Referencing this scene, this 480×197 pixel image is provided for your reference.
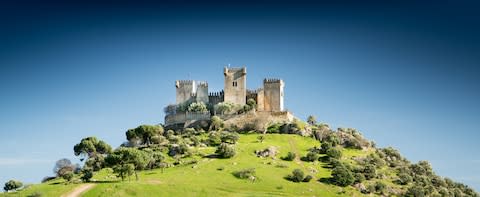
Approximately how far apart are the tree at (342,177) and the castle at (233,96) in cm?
5033

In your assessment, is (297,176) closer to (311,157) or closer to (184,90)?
(311,157)

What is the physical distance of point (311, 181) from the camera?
11919 centimetres

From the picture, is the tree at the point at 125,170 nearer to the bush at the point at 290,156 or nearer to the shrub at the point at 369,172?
the bush at the point at 290,156

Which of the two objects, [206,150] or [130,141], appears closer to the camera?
[206,150]

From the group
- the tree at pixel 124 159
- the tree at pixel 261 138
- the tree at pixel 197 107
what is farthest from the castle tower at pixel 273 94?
the tree at pixel 124 159

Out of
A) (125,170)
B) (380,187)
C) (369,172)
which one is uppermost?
(125,170)

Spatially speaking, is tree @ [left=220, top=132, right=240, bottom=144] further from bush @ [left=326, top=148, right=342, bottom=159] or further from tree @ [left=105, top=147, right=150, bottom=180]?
tree @ [left=105, top=147, right=150, bottom=180]

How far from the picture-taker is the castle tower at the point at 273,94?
564ft

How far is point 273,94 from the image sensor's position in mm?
172750

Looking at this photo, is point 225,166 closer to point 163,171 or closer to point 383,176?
point 163,171

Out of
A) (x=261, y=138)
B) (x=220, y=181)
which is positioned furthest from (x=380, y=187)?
(x=261, y=138)

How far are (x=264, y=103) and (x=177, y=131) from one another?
2738 cm

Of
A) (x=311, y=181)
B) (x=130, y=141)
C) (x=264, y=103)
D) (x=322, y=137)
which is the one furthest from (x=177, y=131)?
(x=311, y=181)

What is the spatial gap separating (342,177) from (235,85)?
59.9 m
